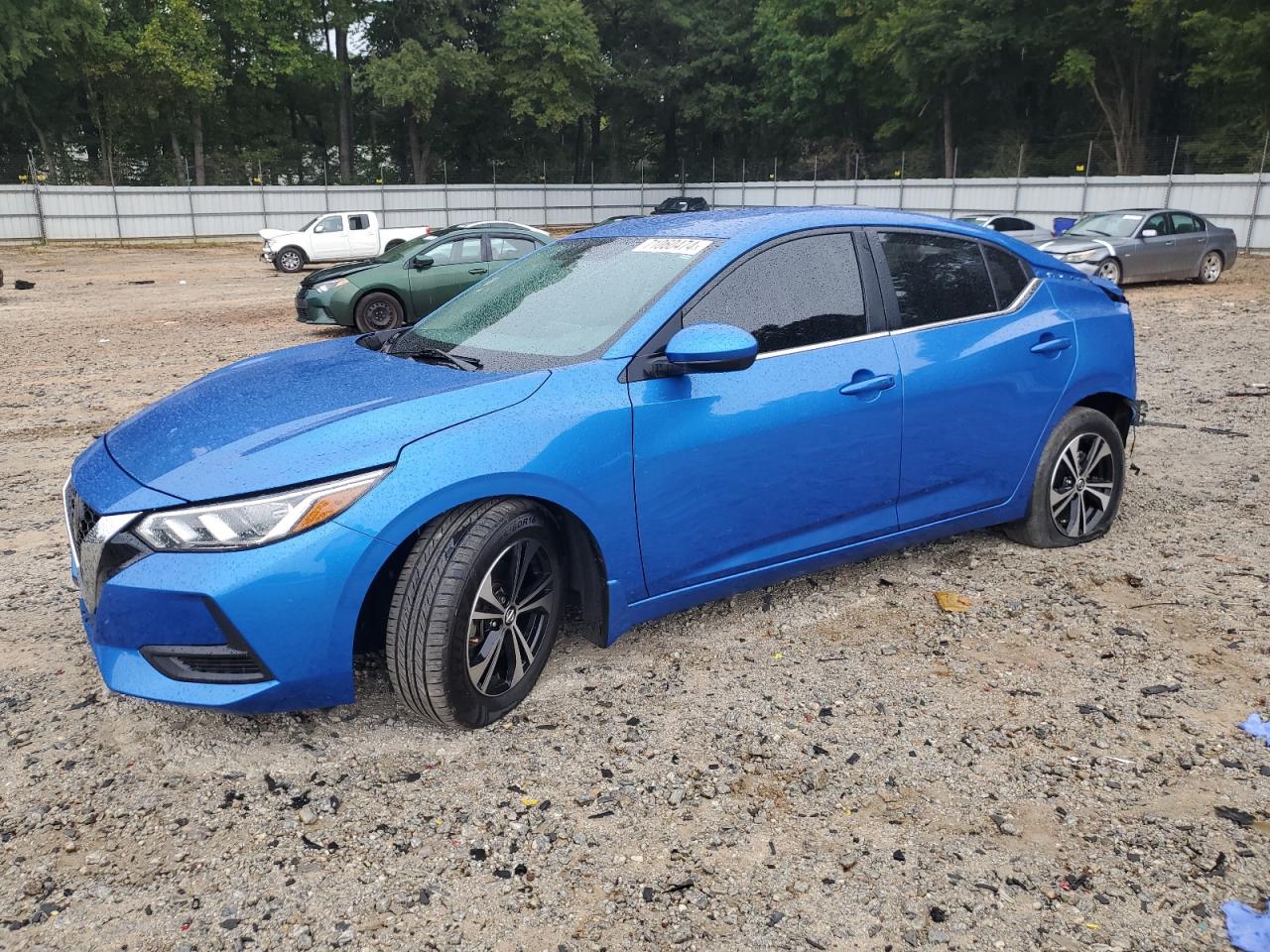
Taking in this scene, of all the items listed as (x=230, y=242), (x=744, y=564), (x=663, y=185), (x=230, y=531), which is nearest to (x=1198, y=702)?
(x=744, y=564)

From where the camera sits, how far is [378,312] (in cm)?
1316

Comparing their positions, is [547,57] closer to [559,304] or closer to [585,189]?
[585,189]

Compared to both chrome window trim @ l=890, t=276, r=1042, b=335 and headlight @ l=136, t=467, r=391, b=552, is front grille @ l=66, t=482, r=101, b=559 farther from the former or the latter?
chrome window trim @ l=890, t=276, r=1042, b=335

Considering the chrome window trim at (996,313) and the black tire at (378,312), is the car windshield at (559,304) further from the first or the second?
the black tire at (378,312)

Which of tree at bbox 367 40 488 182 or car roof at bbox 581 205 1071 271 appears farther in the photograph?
tree at bbox 367 40 488 182

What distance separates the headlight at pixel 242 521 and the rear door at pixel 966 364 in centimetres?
237

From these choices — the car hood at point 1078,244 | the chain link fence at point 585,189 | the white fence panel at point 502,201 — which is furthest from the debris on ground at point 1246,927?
the chain link fence at point 585,189

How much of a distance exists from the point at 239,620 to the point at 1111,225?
18.2 meters

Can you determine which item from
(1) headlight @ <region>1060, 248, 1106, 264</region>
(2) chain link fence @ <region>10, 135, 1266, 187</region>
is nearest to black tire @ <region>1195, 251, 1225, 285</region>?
(1) headlight @ <region>1060, 248, 1106, 264</region>

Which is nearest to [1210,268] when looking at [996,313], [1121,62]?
[996,313]

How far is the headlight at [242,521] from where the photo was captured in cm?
286

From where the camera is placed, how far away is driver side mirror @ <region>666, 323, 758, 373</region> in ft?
11.0

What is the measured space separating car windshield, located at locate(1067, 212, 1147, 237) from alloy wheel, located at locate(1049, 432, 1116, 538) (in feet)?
46.8

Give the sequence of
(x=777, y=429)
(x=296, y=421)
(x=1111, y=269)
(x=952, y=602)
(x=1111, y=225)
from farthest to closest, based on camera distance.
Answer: (x=1111, y=225) → (x=1111, y=269) → (x=952, y=602) → (x=777, y=429) → (x=296, y=421)
